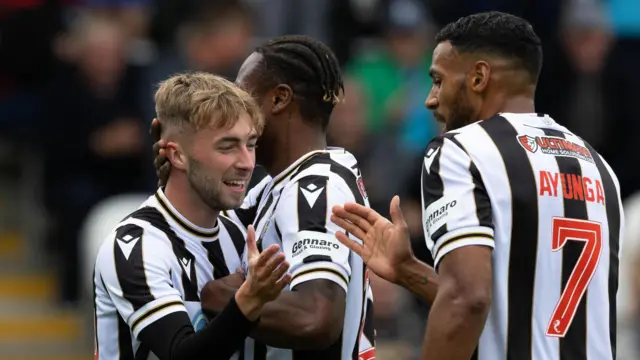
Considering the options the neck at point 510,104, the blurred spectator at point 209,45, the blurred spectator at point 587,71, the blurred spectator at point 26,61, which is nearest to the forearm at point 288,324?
Answer: the neck at point 510,104

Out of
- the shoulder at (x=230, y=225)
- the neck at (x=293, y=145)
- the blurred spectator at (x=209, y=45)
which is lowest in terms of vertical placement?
the shoulder at (x=230, y=225)

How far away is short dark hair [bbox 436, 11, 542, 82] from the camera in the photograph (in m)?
4.79

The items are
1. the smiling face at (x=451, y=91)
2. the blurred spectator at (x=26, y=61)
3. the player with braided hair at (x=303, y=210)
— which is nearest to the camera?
the player with braided hair at (x=303, y=210)

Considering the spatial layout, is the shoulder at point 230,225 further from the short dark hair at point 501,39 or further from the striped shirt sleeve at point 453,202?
the short dark hair at point 501,39

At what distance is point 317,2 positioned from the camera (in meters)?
11.1

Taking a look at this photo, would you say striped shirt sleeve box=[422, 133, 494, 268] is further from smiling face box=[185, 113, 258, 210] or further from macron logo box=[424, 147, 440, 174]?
smiling face box=[185, 113, 258, 210]

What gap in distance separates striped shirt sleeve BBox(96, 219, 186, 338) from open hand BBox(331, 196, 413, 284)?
0.66m

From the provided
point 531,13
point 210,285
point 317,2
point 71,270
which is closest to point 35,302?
point 71,270

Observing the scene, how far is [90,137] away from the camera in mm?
9922

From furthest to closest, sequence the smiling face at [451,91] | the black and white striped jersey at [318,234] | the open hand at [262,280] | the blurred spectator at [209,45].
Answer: the blurred spectator at [209,45], the smiling face at [451,91], the black and white striped jersey at [318,234], the open hand at [262,280]

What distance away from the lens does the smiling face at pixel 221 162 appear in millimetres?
4711

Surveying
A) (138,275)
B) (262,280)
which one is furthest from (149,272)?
(262,280)

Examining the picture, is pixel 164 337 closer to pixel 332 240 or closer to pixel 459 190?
pixel 332 240

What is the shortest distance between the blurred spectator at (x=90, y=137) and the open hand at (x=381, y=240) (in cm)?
531
